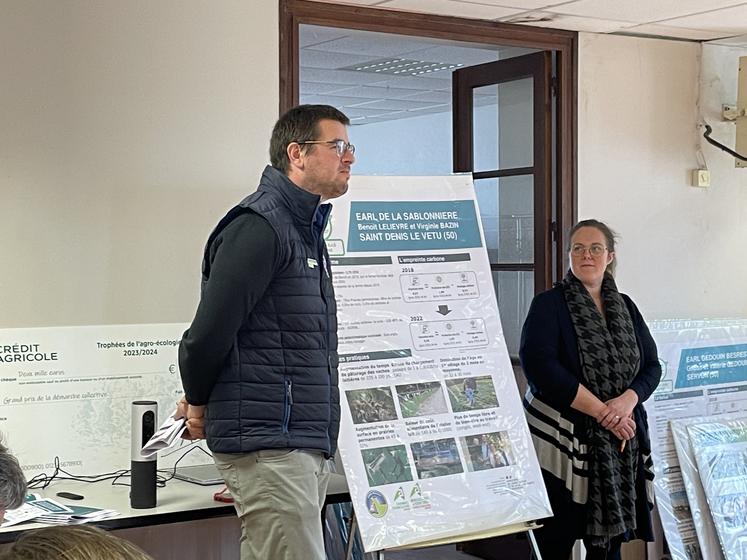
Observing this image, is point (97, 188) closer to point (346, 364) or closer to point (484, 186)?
point (346, 364)

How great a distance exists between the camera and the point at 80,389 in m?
3.43

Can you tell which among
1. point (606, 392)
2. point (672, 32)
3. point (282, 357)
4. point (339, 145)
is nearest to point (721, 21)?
point (672, 32)

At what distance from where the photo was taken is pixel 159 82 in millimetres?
3592

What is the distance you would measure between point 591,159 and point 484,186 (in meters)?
0.59

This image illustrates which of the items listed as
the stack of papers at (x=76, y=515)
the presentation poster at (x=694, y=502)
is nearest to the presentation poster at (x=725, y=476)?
the presentation poster at (x=694, y=502)

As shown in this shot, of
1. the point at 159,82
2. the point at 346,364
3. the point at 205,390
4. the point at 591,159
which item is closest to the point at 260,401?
the point at 205,390

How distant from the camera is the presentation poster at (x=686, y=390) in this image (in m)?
4.48

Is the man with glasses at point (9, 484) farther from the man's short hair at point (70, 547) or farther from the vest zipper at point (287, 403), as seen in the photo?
the vest zipper at point (287, 403)

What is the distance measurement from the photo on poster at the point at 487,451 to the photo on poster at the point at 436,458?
0.14 ft

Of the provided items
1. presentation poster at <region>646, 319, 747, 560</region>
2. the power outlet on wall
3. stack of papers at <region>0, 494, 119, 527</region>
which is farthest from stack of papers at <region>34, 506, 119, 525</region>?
the power outlet on wall

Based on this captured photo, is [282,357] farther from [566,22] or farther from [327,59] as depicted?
[327,59]

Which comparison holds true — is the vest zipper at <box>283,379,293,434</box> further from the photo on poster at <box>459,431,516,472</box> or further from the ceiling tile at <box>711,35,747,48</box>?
the ceiling tile at <box>711,35,747,48</box>

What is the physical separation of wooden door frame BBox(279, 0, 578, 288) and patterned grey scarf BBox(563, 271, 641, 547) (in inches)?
31.9

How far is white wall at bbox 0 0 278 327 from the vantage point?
337 centimetres
